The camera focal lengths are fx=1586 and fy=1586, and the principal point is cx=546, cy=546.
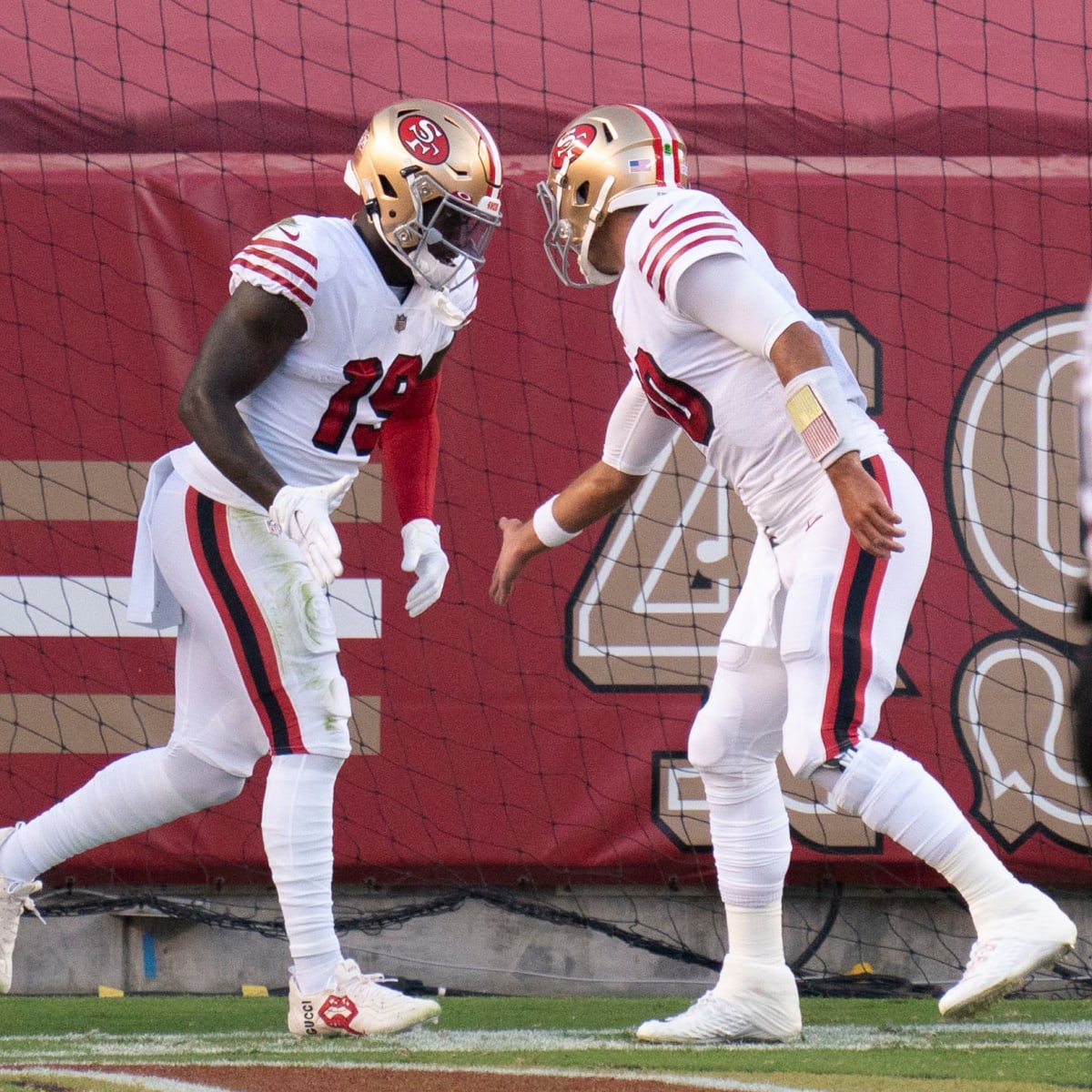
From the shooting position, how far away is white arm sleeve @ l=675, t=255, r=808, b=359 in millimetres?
2473

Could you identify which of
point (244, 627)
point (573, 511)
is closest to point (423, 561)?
point (573, 511)

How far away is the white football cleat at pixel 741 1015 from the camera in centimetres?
276

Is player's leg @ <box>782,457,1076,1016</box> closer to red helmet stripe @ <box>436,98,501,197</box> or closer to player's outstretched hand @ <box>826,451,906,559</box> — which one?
player's outstretched hand @ <box>826,451,906,559</box>

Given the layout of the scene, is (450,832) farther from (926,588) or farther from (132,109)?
(132,109)

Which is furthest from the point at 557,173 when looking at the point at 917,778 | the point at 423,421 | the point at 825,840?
the point at 825,840

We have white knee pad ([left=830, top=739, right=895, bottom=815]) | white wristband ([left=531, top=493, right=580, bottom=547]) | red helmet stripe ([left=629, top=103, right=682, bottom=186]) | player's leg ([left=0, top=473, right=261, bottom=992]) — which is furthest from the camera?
white wristband ([left=531, top=493, right=580, bottom=547])

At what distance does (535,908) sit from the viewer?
406 centimetres

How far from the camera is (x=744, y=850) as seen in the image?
279cm

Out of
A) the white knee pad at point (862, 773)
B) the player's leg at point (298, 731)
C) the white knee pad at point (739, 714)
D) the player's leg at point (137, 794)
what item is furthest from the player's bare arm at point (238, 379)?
the white knee pad at point (862, 773)

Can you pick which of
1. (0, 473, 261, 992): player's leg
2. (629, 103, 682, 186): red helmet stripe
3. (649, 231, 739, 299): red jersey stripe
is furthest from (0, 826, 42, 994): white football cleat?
(629, 103, 682, 186): red helmet stripe

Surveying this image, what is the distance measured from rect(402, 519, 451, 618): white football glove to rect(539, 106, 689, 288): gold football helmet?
2.03 feet

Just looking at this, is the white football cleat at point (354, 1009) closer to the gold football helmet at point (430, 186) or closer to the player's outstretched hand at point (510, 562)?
the player's outstretched hand at point (510, 562)

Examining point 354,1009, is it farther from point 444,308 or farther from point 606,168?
point 606,168

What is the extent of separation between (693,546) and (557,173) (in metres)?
1.44
